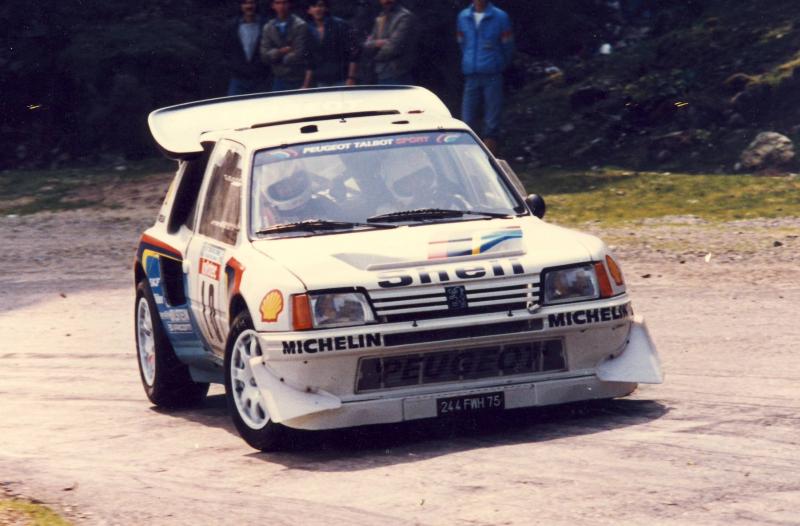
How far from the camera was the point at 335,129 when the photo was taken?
906 cm

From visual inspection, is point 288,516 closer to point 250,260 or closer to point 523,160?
point 250,260

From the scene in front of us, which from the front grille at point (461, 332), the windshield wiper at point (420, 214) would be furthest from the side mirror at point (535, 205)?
the front grille at point (461, 332)

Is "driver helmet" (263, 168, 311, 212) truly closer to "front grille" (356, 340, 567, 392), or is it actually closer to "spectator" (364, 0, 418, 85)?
"front grille" (356, 340, 567, 392)

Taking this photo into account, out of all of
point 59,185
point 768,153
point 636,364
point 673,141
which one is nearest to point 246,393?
point 636,364

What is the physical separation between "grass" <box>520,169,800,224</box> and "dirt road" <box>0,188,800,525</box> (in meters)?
4.07

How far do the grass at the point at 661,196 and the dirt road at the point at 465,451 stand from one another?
4.07 metres

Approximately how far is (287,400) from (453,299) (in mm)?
904

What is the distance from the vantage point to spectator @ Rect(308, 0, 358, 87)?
64.3 feet

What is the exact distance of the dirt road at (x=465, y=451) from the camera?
6387mm

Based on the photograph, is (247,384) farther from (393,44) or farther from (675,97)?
(675,97)

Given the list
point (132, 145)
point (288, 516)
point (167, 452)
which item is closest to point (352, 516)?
point (288, 516)

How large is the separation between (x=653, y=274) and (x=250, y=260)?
6.31m

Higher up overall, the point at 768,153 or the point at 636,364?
the point at 636,364

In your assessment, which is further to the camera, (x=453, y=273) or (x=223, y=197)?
(x=223, y=197)
